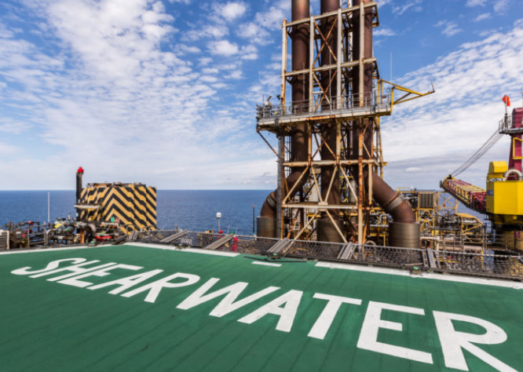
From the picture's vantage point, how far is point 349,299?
6969 mm

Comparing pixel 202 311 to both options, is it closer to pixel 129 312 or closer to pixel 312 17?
pixel 129 312

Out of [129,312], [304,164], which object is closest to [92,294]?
[129,312]

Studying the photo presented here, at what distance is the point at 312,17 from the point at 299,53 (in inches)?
120

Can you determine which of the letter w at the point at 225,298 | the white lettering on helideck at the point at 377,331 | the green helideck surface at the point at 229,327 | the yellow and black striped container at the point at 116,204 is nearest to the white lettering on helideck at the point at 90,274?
the green helideck surface at the point at 229,327

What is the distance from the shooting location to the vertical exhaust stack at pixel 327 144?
2183cm

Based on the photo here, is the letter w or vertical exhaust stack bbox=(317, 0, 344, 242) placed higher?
vertical exhaust stack bbox=(317, 0, 344, 242)

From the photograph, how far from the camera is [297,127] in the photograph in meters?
24.0

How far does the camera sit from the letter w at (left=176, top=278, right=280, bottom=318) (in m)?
6.37

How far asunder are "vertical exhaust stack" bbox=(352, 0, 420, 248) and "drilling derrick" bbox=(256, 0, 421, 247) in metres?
0.07

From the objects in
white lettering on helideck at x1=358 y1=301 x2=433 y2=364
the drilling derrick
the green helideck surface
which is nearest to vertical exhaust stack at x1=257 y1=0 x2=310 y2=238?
the drilling derrick

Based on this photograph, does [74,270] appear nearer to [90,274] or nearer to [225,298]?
[90,274]

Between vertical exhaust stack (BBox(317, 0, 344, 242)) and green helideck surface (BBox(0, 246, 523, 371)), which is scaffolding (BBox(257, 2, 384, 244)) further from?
green helideck surface (BBox(0, 246, 523, 371))

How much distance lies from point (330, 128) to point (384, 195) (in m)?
7.49

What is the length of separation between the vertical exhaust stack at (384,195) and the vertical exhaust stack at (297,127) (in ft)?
14.9
